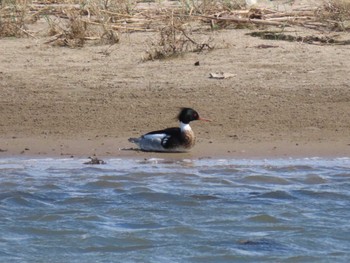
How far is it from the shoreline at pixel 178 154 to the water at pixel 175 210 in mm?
122

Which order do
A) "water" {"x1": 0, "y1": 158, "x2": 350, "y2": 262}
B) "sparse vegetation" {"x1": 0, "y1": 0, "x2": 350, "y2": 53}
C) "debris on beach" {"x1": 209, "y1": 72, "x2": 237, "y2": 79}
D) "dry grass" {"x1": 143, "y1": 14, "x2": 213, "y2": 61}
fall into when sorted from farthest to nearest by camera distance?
"sparse vegetation" {"x1": 0, "y1": 0, "x2": 350, "y2": 53}
"dry grass" {"x1": 143, "y1": 14, "x2": 213, "y2": 61}
"debris on beach" {"x1": 209, "y1": 72, "x2": 237, "y2": 79}
"water" {"x1": 0, "y1": 158, "x2": 350, "y2": 262}

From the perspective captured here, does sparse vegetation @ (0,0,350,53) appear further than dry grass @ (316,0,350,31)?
No

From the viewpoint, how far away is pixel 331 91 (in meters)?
11.5

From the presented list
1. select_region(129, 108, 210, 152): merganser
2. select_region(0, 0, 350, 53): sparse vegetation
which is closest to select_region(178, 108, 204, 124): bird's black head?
select_region(129, 108, 210, 152): merganser

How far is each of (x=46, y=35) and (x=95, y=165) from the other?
372 centimetres

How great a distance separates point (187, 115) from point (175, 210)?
1489mm

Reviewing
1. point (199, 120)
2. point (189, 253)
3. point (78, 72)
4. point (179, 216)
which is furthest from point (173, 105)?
point (189, 253)

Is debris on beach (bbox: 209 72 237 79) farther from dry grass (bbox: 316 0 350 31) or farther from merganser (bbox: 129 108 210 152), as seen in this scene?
dry grass (bbox: 316 0 350 31)

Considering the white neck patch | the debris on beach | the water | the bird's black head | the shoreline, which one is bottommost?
the water

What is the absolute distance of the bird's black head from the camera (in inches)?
414

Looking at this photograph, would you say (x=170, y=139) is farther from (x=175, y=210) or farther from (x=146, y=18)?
(x=146, y=18)

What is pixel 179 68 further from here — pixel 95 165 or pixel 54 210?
pixel 54 210

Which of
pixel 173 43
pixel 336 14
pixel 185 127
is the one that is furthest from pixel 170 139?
pixel 336 14

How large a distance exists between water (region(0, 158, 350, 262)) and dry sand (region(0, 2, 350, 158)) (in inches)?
13.0
